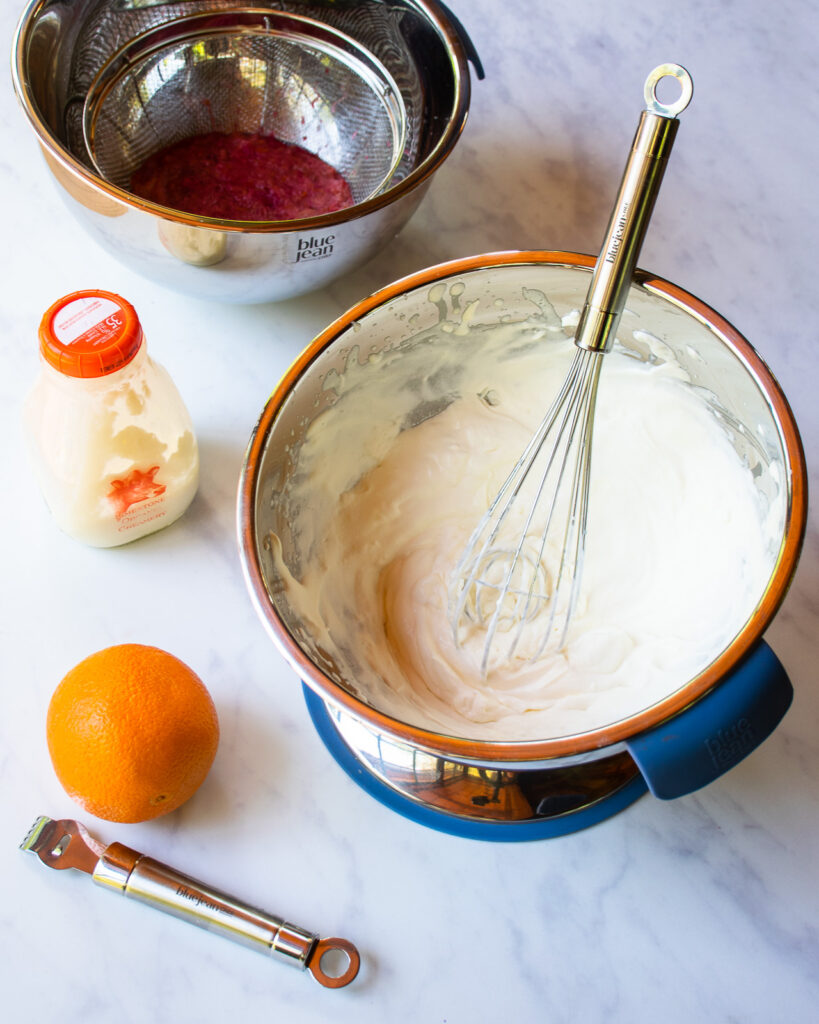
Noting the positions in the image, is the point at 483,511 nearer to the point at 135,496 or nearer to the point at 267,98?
the point at 135,496

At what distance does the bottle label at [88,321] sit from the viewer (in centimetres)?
67

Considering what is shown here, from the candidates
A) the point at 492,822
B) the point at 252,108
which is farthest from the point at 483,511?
the point at 252,108

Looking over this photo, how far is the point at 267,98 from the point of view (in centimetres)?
100

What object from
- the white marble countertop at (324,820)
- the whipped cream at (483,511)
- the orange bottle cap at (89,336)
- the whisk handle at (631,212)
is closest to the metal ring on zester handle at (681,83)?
the whisk handle at (631,212)

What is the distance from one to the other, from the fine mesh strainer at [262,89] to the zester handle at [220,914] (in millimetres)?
635

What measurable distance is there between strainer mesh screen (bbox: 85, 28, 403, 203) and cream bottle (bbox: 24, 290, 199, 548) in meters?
0.32

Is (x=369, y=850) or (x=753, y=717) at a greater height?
(x=753, y=717)

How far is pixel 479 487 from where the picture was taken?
88 centimetres

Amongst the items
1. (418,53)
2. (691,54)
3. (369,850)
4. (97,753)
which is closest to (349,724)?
(369,850)

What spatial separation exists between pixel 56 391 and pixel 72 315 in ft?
0.25

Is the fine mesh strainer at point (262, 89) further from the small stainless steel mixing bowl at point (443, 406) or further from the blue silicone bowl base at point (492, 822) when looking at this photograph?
the blue silicone bowl base at point (492, 822)

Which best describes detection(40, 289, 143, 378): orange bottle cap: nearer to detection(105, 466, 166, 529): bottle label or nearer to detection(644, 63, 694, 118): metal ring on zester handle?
detection(105, 466, 166, 529): bottle label

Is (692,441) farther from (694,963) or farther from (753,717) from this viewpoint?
(694,963)

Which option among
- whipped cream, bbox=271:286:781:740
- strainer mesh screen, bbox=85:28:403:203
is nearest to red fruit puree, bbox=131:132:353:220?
strainer mesh screen, bbox=85:28:403:203
